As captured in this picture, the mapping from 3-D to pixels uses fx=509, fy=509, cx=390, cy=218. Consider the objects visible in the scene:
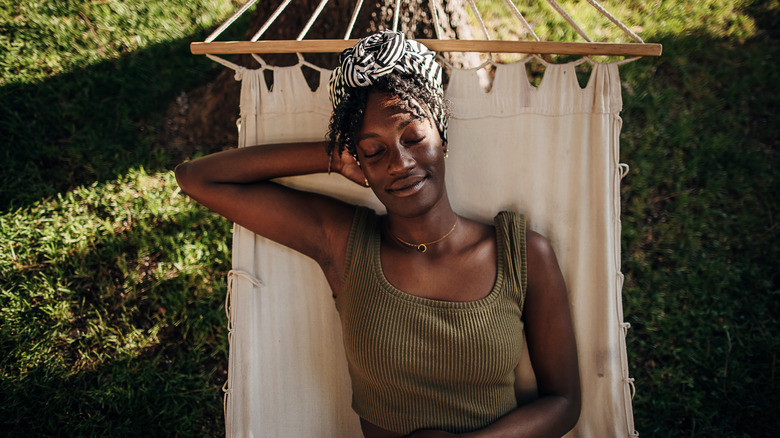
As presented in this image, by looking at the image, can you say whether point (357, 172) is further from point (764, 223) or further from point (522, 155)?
point (764, 223)

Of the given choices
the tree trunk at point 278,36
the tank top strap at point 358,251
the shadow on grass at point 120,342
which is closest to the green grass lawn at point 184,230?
the shadow on grass at point 120,342

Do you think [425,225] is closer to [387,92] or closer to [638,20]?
[387,92]

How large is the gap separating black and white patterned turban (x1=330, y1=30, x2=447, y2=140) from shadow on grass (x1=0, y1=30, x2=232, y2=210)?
6.04ft

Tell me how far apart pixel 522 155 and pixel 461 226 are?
0.54 m

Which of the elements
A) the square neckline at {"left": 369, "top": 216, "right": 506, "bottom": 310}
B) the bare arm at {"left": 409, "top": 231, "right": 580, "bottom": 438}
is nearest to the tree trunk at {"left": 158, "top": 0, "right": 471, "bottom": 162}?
the square neckline at {"left": 369, "top": 216, "right": 506, "bottom": 310}

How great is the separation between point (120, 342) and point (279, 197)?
1.48 meters

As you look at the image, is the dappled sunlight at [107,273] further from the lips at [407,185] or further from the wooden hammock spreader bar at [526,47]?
the lips at [407,185]

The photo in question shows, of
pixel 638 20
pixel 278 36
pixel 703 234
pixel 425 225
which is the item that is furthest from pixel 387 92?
pixel 638 20

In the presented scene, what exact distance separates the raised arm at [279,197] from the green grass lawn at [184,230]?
39.4 inches

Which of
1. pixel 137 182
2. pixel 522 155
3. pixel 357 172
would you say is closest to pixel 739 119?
pixel 522 155

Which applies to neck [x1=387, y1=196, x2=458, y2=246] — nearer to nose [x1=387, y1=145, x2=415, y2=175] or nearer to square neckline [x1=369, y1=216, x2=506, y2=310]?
square neckline [x1=369, y1=216, x2=506, y2=310]

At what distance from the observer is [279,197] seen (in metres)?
2.07

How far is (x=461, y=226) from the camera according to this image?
201 centimetres

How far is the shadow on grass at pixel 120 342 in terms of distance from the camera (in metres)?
2.68
